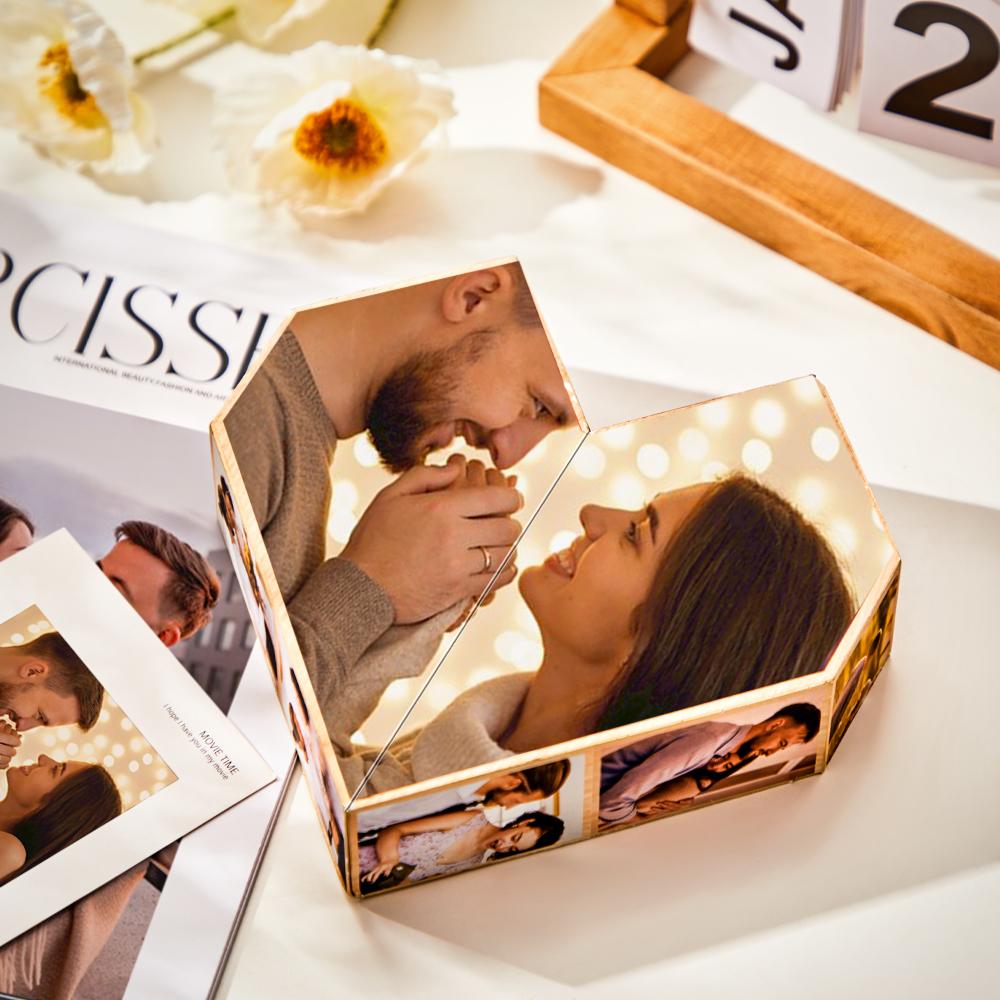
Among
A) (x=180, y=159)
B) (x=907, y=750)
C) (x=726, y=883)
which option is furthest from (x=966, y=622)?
(x=180, y=159)

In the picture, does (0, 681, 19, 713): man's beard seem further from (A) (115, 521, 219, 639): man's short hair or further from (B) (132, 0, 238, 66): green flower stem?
(B) (132, 0, 238, 66): green flower stem

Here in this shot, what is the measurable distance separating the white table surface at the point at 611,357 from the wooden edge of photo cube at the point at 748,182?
1 centimetres

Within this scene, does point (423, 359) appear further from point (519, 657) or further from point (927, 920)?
point (927, 920)

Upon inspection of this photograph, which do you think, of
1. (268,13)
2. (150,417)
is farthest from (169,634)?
(268,13)

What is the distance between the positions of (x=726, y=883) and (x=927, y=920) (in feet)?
0.30

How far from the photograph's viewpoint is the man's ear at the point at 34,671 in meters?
0.68

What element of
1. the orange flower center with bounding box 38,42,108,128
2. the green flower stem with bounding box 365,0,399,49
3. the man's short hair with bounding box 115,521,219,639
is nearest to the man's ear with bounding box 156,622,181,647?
the man's short hair with bounding box 115,521,219,639

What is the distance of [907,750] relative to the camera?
2.22ft

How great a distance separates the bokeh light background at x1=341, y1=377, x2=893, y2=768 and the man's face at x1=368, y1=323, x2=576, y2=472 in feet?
0.05

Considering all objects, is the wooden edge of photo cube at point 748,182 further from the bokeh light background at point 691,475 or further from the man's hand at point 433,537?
the man's hand at point 433,537

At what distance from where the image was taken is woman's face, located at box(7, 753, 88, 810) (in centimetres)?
66

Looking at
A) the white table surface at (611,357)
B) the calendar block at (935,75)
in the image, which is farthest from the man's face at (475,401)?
the calendar block at (935,75)

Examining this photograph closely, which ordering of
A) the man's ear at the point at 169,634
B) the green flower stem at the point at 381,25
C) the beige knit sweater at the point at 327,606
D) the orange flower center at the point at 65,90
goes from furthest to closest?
the green flower stem at the point at 381,25 → the orange flower center at the point at 65,90 → the man's ear at the point at 169,634 → the beige knit sweater at the point at 327,606

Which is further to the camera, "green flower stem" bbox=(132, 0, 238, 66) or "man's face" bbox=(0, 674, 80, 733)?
"green flower stem" bbox=(132, 0, 238, 66)
